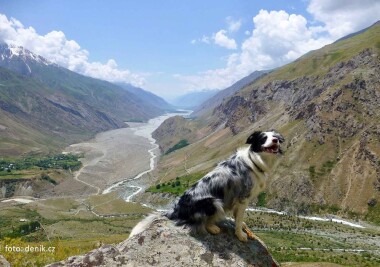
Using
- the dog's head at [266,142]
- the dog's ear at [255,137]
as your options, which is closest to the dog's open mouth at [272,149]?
the dog's head at [266,142]

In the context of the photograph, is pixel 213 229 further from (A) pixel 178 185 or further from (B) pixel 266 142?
(A) pixel 178 185

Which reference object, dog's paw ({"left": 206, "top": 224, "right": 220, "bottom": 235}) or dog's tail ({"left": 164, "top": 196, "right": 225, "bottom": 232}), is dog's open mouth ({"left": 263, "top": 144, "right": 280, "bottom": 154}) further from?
dog's paw ({"left": 206, "top": 224, "right": 220, "bottom": 235})

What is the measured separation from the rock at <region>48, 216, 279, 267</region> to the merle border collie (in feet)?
0.93

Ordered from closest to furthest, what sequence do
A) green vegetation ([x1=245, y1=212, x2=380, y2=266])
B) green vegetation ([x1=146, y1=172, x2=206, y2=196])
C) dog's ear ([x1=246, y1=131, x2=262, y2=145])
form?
dog's ear ([x1=246, y1=131, x2=262, y2=145]) < green vegetation ([x1=245, y1=212, x2=380, y2=266]) < green vegetation ([x1=146, y1=172, x2=206, y2=196])

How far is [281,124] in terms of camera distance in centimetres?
18775

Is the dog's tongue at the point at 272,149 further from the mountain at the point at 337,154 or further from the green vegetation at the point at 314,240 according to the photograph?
the mountain at the point at 337,154

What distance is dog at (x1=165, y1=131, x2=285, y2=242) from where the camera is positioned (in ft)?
31.8

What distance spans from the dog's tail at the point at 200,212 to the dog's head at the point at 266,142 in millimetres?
1563

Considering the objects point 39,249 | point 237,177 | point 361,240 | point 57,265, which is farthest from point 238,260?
point 361,240

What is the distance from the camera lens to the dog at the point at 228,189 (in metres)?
9.69

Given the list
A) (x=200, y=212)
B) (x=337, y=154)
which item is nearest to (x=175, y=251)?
(x=200, y=212)

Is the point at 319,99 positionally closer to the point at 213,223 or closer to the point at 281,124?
the point at 281,124

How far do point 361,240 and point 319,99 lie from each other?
79.4 meters

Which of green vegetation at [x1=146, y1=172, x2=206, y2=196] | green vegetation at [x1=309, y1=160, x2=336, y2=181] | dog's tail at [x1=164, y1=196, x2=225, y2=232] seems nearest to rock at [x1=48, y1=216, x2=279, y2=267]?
dog's tail at [x1=164, y1=196, x2=225, y2=232]
